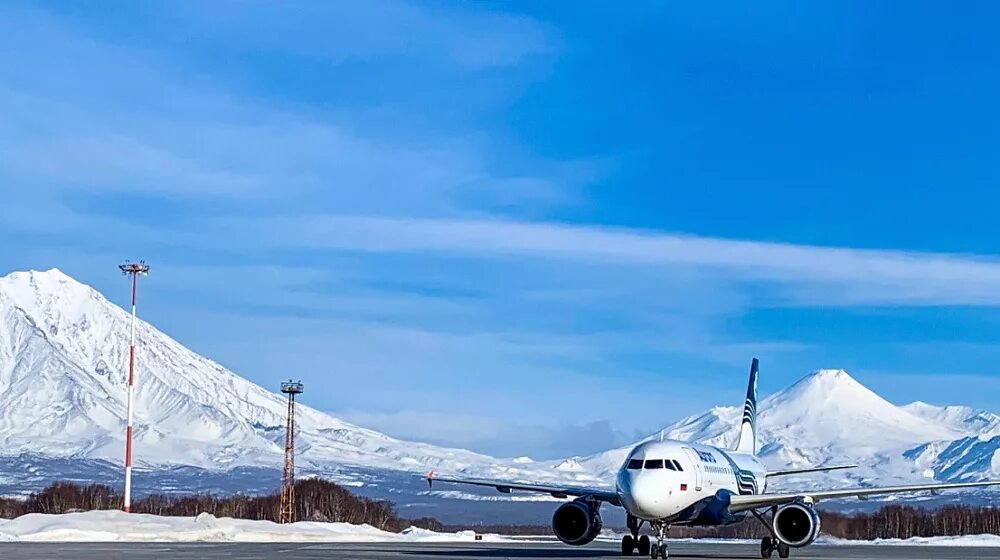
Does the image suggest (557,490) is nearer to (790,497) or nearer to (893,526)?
(790,497)

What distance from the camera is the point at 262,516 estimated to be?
147 m

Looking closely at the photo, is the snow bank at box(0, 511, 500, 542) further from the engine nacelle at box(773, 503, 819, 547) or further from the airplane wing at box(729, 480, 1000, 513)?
the engine nacelle at box(773, 503, 819, 547)

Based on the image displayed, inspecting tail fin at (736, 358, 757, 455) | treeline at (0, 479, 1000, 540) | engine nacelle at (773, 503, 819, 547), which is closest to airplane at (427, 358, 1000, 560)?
engine nacelle at (773, 503, 819, 547)

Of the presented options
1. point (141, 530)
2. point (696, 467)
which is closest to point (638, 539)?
point (696, 467)

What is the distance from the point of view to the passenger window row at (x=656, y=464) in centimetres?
4603

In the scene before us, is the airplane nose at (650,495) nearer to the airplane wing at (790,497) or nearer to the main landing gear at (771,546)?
the airplane wing at (790,497)

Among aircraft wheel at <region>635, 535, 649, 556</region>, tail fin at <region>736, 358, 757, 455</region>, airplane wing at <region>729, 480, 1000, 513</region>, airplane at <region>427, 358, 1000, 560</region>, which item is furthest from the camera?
tail fin at <region>736, 358, 757, 455</region>

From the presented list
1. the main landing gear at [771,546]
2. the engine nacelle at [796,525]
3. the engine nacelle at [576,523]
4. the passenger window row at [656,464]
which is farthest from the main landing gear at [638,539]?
the main landing gear at [771,546]

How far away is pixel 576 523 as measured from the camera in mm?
48781

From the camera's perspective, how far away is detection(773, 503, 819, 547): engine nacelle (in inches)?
1837

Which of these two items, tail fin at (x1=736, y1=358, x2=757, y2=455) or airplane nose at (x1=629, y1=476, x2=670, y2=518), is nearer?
airplane nose at (x1=629, y1=476, x2=670, y2=518)

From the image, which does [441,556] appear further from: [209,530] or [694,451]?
[209,530]

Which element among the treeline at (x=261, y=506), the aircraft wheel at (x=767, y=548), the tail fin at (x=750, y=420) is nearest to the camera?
the aircraft wheel at (x=767, y=548)

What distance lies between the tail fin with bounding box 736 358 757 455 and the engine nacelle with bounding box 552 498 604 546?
24448 mm
